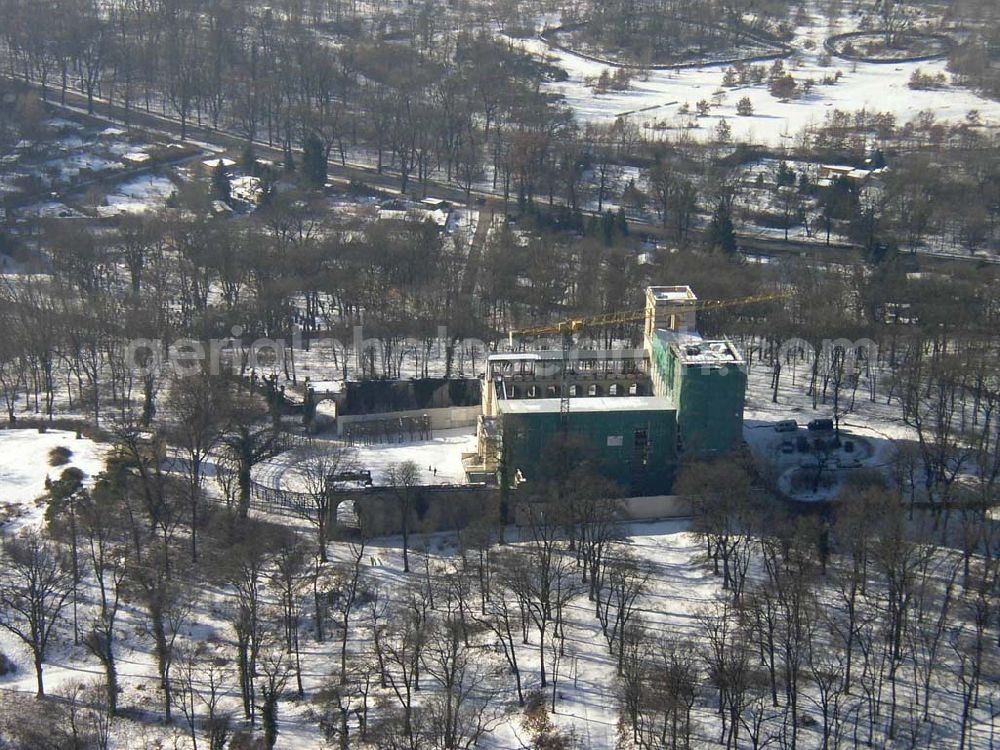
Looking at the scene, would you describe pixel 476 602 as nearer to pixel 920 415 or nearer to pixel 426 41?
pixel 920 415

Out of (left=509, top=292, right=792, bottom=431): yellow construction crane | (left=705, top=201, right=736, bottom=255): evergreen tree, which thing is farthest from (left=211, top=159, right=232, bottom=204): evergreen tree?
(left=705, top=201, right=736, bottom=255): evergreen tree

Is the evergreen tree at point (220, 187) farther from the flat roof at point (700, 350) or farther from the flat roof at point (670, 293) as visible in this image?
the flat roof at point (700, 350)

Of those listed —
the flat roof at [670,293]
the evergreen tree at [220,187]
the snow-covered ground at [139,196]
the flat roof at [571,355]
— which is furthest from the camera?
the evergreen tree at [220,187]

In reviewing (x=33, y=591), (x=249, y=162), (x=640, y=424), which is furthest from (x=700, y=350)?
(x=249, y=162)

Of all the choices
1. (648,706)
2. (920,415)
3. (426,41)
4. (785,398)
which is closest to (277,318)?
(785,398)

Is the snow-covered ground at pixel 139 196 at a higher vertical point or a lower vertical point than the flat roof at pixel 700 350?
lower

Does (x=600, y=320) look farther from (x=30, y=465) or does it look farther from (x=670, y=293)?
(x=30, y=465)

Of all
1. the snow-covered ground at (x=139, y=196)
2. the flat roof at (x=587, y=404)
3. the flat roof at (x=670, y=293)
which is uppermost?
the flat roof at (x=670, y=293)

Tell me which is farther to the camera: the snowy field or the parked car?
the snowy field

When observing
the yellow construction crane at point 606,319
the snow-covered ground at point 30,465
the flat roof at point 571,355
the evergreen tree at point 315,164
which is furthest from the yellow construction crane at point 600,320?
the evergreen tree at point 315,164

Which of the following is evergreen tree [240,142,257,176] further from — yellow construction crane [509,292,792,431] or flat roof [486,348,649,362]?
flat roof [486,348,649,362]
